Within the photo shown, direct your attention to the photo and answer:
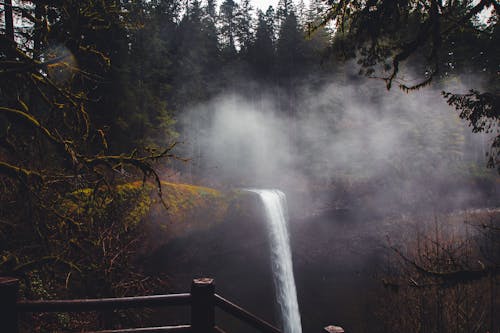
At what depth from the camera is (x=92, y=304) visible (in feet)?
8.24

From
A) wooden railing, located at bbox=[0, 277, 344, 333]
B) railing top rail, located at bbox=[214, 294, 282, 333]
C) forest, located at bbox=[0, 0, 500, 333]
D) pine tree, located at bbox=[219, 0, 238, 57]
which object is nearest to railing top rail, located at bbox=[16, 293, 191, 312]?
wooden railing, located at bbox=[0, 277, 344, 333]

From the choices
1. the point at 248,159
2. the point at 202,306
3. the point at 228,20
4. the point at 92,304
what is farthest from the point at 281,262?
the point at 228,20

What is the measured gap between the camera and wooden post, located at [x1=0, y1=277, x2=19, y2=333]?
94.7 inches

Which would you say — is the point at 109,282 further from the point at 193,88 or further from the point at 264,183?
the point at 193,88

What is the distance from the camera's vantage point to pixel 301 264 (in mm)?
19844

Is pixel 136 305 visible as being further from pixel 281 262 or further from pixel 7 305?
pixel 281 262

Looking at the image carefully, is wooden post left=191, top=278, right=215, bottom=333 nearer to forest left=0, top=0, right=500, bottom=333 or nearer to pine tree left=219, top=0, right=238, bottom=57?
forest left=0, top=0, right=500, bottom=333

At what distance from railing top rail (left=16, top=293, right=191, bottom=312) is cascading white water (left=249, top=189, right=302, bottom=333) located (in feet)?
43.3

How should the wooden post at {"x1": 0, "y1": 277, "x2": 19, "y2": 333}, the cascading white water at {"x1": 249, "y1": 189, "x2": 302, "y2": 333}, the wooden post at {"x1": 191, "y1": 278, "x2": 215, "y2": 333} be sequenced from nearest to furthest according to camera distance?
1. the wooden post at {"x1": 0, "y1": 277, "x2": 19, "y2": 333}
2. the wooden post at {"x1": 191, "y1": 278, "x2": 215, "y2": 333}
3. the cascading white water at {"x1": 249, "y1": 189, "x2": 302, "y2": 333}

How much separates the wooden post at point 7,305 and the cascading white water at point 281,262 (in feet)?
44.2

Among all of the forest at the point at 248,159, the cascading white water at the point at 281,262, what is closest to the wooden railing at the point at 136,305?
the forest at the point at 248,159

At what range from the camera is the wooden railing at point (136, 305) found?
7.91 feet

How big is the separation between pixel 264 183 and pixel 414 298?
13179mm

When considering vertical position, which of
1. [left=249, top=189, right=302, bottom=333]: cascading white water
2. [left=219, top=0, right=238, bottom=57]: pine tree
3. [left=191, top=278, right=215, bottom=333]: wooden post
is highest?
[left=219, top=0, right=238, bottom=57]: pine tree
